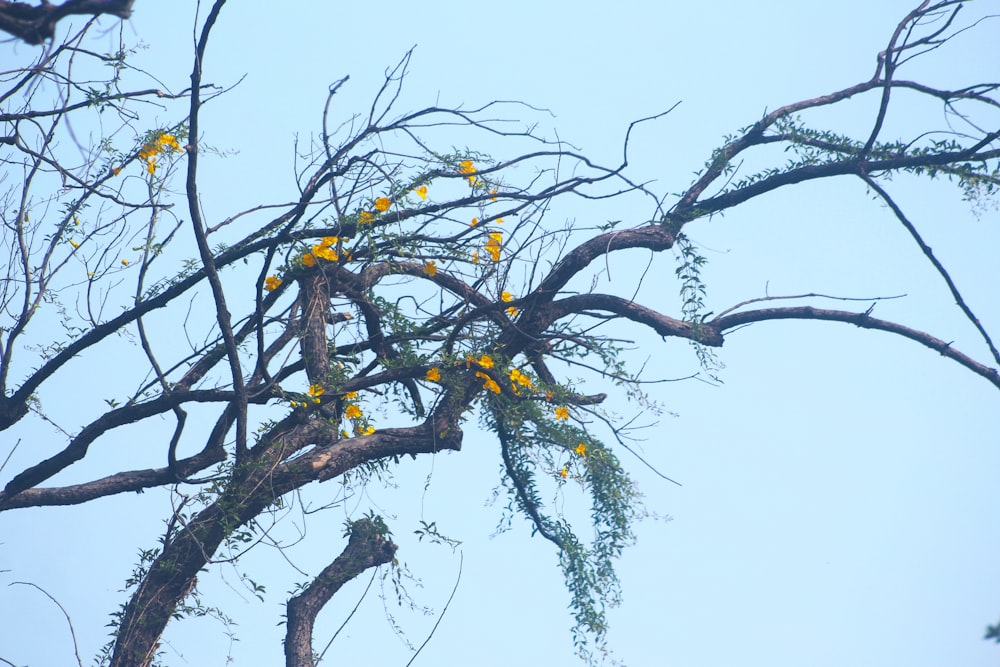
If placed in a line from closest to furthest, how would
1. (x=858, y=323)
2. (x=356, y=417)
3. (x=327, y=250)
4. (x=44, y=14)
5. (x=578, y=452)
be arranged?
1. (x=44, y=14)
2. (x=858, y=323)
3. (x=327, y=250)
4. (x=356, y=417)
5. (x=578, y=452)

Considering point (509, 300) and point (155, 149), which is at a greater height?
point (155, 149)

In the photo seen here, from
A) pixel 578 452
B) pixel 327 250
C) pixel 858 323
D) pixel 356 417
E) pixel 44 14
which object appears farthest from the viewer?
pixel 578 452

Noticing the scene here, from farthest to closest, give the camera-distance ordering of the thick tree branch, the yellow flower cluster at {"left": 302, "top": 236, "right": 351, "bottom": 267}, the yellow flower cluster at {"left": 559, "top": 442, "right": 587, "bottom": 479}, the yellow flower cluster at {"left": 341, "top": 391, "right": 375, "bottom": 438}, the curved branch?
the yellow flower cluster at {"left": 559, "top": 442, "right": 587, "bottom": 479} < the yellow flower cluster at {"left": 341, "top": 391, "right": 375, "bottom": 438} < the yellow flower cluster at {"left": 302, "top": 236, "right": 351, "bottom": 267} < the curved branch < the thick tree branch

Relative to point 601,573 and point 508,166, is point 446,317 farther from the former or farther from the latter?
point 601,573

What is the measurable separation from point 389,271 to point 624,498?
1106 mm

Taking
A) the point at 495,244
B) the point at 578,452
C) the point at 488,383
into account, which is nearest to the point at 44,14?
the point at 495,244

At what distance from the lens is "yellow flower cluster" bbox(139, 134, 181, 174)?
3.05 meters

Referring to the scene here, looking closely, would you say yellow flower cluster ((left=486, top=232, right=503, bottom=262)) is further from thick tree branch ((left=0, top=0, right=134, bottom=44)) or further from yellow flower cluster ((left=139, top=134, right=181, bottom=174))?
thick tree branch ((left=0, top=0, right=134, bottom=44))

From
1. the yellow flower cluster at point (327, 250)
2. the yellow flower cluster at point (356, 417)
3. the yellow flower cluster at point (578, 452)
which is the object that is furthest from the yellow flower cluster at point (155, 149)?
the yellow flower cluster at point (578, 452)

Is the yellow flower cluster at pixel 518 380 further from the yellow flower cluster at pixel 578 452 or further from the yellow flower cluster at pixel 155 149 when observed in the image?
the yellow flower cluster at pixel 155 149

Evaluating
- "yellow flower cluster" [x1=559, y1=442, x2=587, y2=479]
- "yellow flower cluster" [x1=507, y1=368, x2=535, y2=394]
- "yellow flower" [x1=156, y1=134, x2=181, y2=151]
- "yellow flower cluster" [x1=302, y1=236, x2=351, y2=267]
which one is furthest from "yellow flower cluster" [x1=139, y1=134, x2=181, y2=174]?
"yellow flower cluster" [x1=559, y1=442, x2=587, y2=479]

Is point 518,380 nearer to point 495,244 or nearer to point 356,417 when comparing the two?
point 495,244

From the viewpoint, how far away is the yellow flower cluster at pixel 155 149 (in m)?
3.05

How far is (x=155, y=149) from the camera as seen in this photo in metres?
3.07
